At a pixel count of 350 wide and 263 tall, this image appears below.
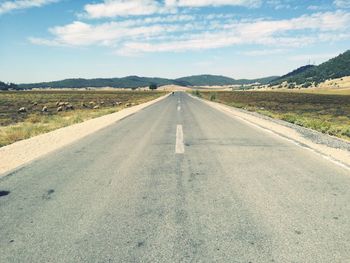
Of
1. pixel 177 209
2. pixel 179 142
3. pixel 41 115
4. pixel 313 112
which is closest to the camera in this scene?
pixel 177 209

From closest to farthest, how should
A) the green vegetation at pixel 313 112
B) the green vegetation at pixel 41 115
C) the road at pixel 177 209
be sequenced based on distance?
the road at pixel 177 209 < the green vegetation at pixel 41 115 < the green vegetation at pixel 313 112

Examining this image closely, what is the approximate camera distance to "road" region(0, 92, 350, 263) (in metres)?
3.29

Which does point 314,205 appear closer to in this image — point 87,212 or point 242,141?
point 87,212

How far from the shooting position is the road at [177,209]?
3285mm

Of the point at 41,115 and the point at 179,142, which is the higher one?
the point at 179,142

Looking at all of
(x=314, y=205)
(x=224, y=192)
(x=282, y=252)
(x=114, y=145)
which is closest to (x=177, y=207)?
(x=224, y=192)

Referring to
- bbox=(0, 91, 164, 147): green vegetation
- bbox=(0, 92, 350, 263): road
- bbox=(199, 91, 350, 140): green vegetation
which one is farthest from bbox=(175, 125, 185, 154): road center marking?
bbox=(199, 91, 350, 140): green vegetation

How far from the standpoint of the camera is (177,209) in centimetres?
436

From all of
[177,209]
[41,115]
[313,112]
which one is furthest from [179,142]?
[313,112]

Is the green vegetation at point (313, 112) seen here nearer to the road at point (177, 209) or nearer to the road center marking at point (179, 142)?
the road center marking at point (179, 142)

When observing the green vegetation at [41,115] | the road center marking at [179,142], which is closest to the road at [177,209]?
the road center marking at [179,142]

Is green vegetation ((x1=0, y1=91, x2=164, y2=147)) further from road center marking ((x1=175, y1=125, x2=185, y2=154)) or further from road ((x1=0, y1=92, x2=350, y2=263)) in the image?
road ((x1=0, y1=92, x2=350, y2=263))

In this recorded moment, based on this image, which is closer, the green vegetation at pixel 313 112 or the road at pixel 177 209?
the road at pixel 177 209

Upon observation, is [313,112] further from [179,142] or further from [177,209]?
[177,209]
